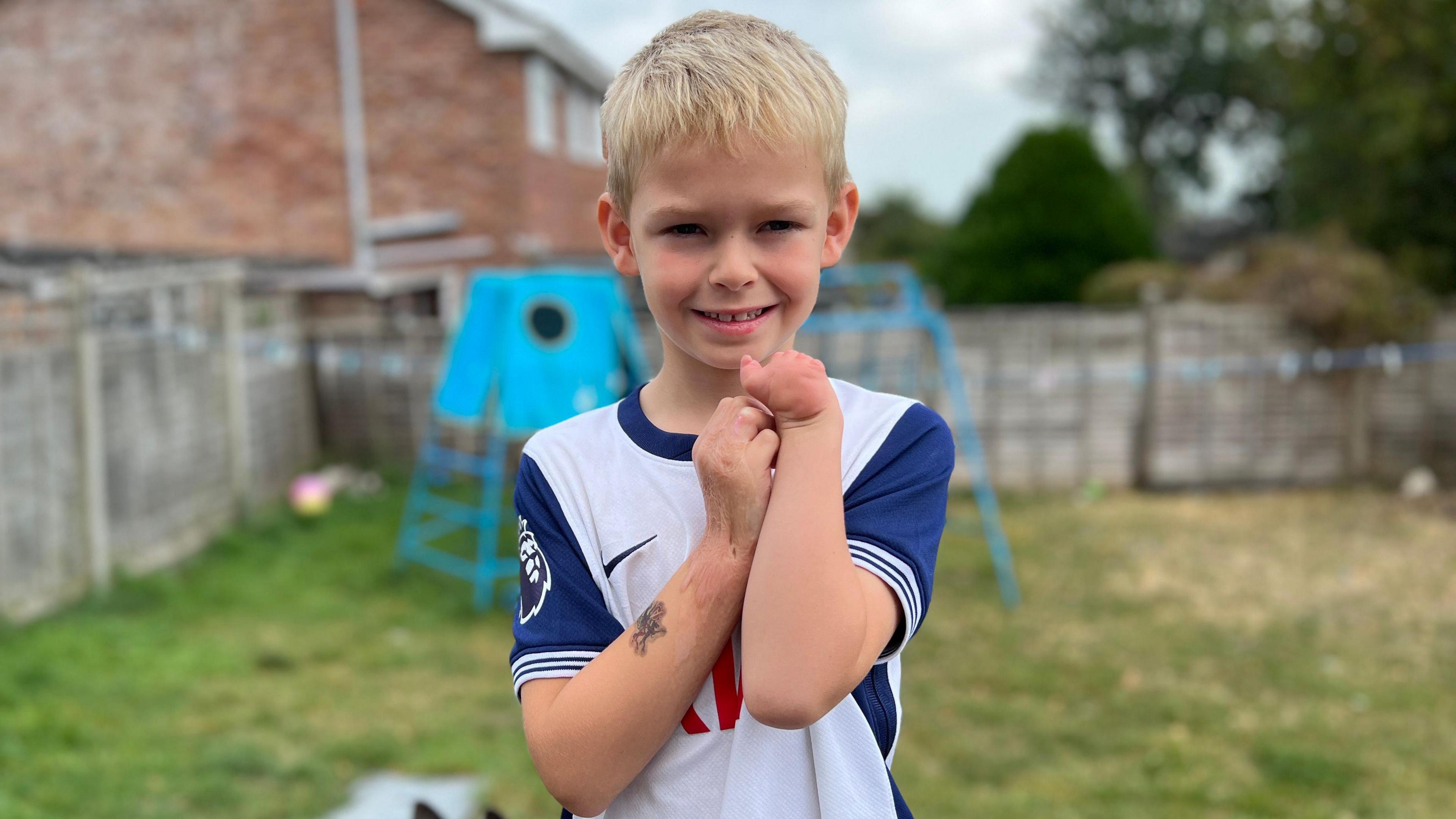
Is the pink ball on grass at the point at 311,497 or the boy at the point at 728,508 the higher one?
the boy at the point at 728,508

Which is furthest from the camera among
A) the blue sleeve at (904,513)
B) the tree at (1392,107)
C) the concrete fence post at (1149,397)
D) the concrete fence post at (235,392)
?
the tree at (1392,107)

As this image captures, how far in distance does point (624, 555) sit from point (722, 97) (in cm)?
49

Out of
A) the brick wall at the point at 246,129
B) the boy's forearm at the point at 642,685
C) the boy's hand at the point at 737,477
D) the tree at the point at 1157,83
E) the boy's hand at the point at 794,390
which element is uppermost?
the tree at the point at 1157,83

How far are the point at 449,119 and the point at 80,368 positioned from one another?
6.75 metres

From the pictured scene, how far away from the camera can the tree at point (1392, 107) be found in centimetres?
1007

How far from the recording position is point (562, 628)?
1161 mm

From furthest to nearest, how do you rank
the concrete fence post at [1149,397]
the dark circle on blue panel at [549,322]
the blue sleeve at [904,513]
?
the concrete fence post at [1149,397] → the dark circle on blue panel at [549,322] → the blue sleeve at [904,513]

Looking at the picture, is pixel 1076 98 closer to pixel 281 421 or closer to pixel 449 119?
pixel 449 119

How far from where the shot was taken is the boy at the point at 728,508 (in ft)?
3.47

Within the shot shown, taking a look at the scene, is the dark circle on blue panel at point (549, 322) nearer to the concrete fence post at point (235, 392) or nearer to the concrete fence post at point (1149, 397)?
the concrete fence post at point (235, 392)

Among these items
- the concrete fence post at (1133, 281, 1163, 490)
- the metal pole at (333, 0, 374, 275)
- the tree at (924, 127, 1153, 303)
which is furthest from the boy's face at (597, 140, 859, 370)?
the tree at (924, 127, 1153, 303)

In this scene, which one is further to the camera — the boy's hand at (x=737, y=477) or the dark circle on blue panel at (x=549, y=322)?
the dark circle on blue panel at (x=549, y=322)

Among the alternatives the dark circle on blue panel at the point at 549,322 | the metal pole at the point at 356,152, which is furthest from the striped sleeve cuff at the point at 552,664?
the metal pole at the point at 356,152

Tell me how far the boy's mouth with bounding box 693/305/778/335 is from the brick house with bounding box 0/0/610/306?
36.5 ft
